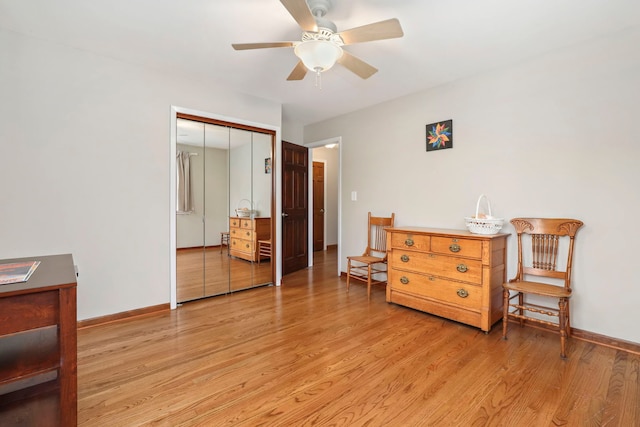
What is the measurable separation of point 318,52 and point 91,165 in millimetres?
2181

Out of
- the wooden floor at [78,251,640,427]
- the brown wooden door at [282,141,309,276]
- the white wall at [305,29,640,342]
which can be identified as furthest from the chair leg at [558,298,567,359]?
the brown wooden door at [282,141,309,276]

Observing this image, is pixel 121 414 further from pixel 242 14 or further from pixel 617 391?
pixel 617 391

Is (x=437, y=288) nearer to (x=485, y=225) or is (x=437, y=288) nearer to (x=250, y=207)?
(x=485, y=225)

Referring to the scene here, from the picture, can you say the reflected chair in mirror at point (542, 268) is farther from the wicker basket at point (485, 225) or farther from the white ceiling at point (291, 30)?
the white ceiling at point (291, 30)

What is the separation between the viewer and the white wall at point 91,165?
7.70 ft

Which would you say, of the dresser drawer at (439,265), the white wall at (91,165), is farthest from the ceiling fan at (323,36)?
the dresser drawer at (439,265)

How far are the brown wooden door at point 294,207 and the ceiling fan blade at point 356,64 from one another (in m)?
2.19

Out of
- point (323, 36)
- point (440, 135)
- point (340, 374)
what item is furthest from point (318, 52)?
point (340, 374)

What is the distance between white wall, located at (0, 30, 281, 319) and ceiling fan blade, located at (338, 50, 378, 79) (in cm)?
176

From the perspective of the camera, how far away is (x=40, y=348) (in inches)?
52.3

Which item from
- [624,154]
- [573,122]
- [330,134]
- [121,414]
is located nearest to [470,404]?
[121,414]

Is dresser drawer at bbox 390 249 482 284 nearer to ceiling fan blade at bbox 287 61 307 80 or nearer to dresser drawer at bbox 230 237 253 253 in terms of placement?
dresser drawer at bbox 230 237 253 253

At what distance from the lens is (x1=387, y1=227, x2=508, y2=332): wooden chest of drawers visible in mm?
2561

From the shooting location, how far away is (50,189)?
2.47 m
